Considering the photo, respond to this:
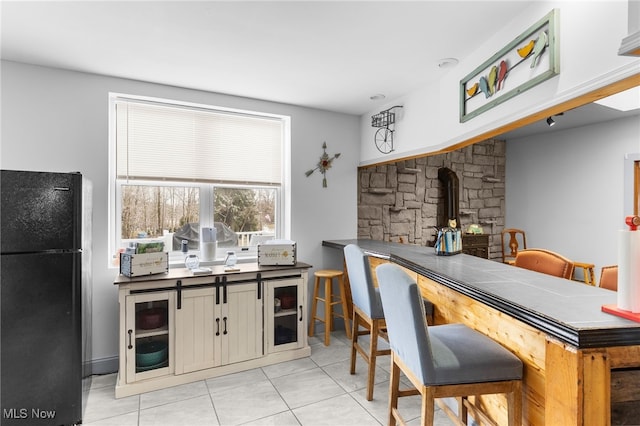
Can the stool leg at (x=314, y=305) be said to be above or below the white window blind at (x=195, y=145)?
below

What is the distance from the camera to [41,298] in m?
2.06

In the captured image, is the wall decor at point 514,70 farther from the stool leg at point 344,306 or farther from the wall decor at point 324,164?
the stool leg at point 344,306

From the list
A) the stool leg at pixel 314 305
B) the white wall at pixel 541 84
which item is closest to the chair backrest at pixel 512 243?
the white wall at pixel 541 84

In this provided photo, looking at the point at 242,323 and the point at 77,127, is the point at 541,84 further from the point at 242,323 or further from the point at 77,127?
the point at 77,127

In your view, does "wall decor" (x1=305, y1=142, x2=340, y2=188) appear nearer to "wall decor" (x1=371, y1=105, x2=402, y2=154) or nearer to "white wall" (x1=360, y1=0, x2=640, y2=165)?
"wall decor" (x1=371, y1=105, x2=402, y2=154)

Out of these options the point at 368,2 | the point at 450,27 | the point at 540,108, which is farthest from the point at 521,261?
the point at 368,2

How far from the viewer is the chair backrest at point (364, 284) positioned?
7.43 feet

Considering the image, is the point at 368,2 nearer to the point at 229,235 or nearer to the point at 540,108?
the point at 540,108

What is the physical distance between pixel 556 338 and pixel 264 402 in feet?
6.48

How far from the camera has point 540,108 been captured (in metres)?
1.76

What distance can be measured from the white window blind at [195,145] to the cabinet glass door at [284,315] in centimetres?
115

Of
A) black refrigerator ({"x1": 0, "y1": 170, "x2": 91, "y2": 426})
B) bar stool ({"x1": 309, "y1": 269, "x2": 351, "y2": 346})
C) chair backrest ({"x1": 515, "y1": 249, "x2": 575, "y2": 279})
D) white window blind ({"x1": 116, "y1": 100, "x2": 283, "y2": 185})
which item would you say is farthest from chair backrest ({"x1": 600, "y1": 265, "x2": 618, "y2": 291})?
black refrigerator ({"x1": 0, "y1": 170, "x2": 91, "y2": 426})

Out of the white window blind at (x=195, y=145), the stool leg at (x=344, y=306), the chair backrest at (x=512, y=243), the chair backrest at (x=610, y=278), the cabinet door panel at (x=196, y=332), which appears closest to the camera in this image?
the chair backrest at (x=610, y=278)

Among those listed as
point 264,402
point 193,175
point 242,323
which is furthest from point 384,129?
point 264,402
